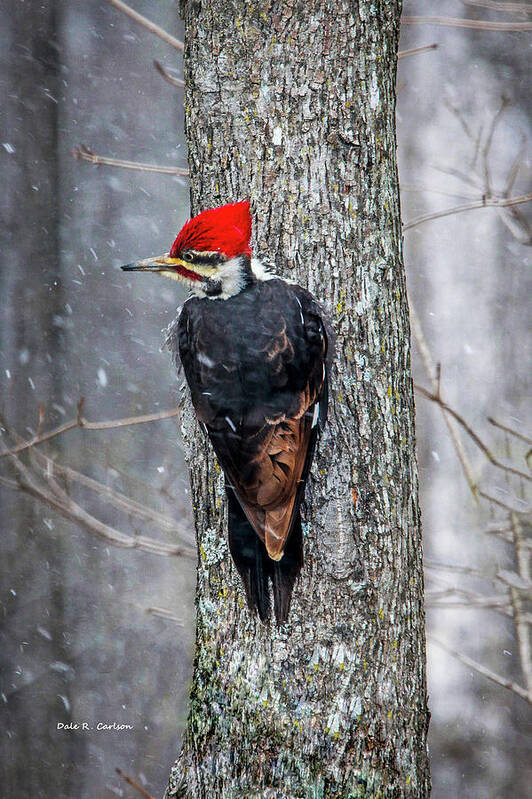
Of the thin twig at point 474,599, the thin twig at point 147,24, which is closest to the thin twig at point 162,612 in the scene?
the thin twig at point 474,599

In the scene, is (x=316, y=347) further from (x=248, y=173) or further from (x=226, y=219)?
(x=248, y=173)

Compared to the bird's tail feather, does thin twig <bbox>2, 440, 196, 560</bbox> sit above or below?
below

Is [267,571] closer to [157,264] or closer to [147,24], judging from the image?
[157,264]

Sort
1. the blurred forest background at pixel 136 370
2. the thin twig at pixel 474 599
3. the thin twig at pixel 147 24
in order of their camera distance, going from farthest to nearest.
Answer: the blurred forest background at pixel 136 370 → the thin twig at pixel 474 599 → the thin twig at pixel 147 24

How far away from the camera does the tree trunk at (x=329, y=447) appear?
1.88m

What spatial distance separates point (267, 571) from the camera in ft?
6.07

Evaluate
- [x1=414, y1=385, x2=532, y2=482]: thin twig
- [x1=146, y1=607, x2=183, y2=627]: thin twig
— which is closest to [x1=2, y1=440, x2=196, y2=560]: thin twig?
[x1=146, y1=607, x2=183, y2=627]: thin twig

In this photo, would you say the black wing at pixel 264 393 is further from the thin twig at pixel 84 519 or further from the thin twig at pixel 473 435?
the thin twig at pixel 84 519

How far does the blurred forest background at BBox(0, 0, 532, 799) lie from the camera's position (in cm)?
496

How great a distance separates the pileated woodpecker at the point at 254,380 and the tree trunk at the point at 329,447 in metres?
0.09

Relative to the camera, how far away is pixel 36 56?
16.7 ft

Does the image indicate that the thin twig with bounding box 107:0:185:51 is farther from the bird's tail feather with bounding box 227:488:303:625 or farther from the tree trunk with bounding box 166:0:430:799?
the bird's tail feather with bounding box 227:488:303:625

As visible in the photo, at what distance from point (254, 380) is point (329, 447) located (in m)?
0.29

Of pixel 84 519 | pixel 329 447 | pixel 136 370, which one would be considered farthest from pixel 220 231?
pixel 136 370
